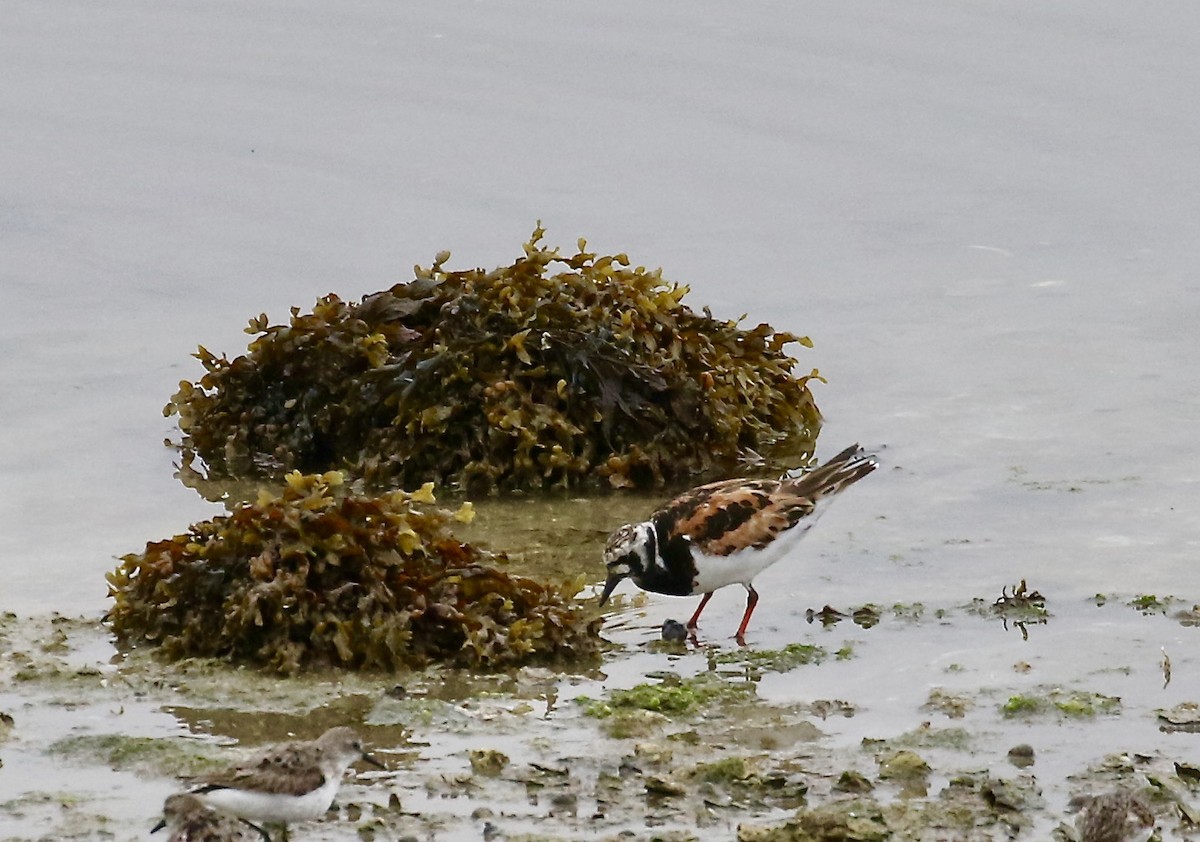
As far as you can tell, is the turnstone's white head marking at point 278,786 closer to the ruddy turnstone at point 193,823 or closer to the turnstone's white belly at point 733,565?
the ruddy turnstone at point 193,823

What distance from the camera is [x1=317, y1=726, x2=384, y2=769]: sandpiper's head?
6605 millimetres

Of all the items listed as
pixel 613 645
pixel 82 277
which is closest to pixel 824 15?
pixel 82 277

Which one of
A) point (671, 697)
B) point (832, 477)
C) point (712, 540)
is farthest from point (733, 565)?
point (671, 697)

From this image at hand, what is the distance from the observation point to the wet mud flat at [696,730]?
22.6 ft

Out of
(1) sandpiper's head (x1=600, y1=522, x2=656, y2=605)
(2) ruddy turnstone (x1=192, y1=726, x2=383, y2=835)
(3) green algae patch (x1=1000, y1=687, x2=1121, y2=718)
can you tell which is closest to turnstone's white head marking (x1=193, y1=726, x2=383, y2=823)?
(2) ruddy turnstone (x1=192, y1=726, x2=383, y2=835)

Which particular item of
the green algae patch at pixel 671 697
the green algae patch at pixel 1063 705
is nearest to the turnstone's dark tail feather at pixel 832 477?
the green algae patch at pixel 671 697

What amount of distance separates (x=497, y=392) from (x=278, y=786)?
521 centimetres

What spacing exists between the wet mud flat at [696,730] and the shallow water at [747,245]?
45 millimetres

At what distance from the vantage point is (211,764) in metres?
7.33

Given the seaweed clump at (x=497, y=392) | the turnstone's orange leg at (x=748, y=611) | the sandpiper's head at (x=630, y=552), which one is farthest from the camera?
the seaweed clump at (x=497, y=392)

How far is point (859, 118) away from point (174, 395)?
10637mm

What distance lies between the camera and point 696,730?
7.86 meters

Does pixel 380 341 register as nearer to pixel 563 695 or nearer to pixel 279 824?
pixel 563 695

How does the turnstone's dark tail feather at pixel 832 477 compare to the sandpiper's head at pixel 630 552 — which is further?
the turnstone's dark tail feather at pixel 832 477
